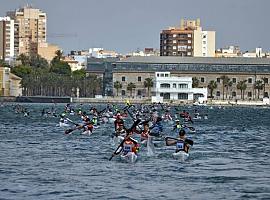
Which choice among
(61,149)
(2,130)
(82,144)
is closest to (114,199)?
(61,149)

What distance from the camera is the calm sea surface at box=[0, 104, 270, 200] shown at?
4778 centimetres

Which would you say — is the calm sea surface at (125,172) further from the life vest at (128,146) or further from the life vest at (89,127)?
the life vest at (89,127)

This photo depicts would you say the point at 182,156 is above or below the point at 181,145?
below

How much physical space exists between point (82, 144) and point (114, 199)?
1211 inches

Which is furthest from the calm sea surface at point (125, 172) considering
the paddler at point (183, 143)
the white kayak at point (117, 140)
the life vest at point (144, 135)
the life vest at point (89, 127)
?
the life vest at point (89, 127)

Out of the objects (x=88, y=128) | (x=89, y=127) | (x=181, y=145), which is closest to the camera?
(x=181, y=145)

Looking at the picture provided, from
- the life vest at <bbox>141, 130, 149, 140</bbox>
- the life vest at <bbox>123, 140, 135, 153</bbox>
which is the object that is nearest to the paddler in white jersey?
the life vest at <bbox>123, 140, 135, 153</bbox>

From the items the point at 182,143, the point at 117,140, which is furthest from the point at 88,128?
the point at 182,143

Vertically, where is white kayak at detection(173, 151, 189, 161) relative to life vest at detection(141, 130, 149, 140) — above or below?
below

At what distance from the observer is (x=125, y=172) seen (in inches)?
2180

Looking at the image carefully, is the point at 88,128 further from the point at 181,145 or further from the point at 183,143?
the point at 183,143

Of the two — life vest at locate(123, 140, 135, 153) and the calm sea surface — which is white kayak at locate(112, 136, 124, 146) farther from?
life vest at locate(123, 140, 135, 153)

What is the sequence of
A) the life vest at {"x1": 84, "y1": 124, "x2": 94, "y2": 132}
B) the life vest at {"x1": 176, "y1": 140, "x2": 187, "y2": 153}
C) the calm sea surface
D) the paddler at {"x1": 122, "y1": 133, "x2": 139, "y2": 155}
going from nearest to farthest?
the calm sea surface, the paddler at {"x1": 122, "y1": 133, "x2": 139, "y2": 155}, the life vest at {"x1": 176, "y1": 140, "x2": 187, "y2": 153}, the life vest at {"x1": 84, "y1": 124, "x2": 94, "y2": 132}

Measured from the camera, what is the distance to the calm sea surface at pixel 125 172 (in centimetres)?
4778
